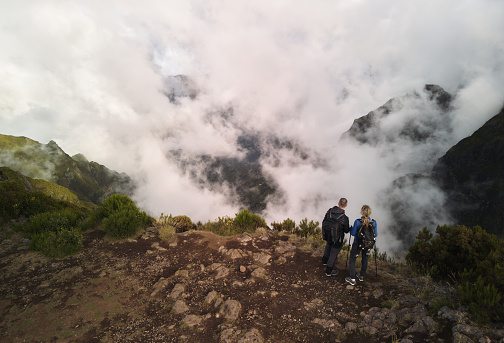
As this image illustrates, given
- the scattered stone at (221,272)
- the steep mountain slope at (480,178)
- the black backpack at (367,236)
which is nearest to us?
the black backpack at (367,236)

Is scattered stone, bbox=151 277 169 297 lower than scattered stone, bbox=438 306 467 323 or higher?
lower

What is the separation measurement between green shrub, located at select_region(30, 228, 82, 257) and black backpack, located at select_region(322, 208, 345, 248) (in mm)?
9330

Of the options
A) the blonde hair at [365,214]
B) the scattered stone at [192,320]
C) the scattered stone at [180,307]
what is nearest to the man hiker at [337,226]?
the blonde hair at [365,214]

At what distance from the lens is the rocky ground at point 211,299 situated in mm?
5355

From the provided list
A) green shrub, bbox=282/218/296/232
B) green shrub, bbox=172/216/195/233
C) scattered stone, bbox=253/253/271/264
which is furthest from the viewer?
green shrub, bbox=282/218/296/232

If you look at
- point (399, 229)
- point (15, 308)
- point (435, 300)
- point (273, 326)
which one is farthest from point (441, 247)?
point (399, 229)

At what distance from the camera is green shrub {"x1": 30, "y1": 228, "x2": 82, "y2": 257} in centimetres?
862

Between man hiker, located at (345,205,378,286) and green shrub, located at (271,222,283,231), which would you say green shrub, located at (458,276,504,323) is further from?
green shrub, located at (271,222,283,231)

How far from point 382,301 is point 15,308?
9659 mm

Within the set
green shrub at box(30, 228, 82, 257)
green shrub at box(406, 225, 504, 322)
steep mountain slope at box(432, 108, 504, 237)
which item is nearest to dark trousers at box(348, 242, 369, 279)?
green shrub at box(406, 225, 504, 322)

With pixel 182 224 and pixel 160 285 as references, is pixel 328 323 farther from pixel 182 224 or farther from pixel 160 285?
pixel 182 224

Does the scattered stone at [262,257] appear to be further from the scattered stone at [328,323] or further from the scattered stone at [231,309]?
the scattered stone at [328,323]

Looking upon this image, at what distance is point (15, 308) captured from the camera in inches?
241

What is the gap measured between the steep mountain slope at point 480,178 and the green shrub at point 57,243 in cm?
13922
